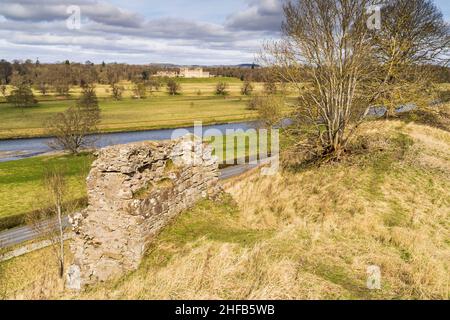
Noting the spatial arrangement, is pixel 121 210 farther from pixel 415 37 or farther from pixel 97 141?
pixel 97 141

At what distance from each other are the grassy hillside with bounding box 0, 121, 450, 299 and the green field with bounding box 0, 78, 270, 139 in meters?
47.3

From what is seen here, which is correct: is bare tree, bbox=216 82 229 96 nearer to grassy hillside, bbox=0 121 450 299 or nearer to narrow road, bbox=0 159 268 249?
narrow road, bbox=0 159 268 249

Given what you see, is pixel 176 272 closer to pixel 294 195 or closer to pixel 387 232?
pixel 387 232

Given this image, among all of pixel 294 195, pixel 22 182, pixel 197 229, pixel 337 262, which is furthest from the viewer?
pixel 22 182

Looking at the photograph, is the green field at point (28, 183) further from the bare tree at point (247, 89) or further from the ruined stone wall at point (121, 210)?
the bare tree at point (247, 89)

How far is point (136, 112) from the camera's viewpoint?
8819 centimetres

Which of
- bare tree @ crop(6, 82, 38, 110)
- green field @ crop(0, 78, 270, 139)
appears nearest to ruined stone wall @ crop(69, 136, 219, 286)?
green field @ crop(0, 78, 270, 139)

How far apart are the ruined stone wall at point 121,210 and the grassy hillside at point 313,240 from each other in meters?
0.63

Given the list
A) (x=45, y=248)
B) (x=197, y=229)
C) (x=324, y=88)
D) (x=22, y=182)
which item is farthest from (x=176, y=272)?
(x=22, y=182)

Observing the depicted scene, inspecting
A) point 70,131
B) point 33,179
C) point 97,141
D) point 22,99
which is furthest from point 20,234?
point 22,99

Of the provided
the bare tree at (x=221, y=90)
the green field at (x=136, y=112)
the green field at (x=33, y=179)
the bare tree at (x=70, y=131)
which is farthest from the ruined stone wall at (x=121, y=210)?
the bare tree at (x=221, y=90)

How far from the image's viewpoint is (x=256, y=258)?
26.7ft

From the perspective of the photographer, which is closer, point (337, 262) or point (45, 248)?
point (337, 262)
